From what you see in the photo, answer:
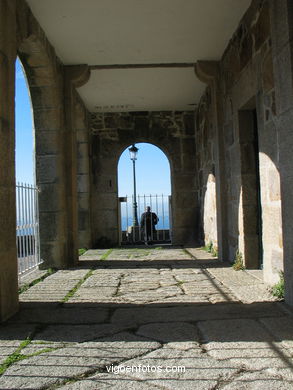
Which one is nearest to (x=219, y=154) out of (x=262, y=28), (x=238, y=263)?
(x=238, y=263)

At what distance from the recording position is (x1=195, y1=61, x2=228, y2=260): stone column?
240 inches

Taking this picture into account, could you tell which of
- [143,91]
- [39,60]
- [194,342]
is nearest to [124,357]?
[194,342]

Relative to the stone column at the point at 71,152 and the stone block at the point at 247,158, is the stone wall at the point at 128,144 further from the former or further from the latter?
the stone block at the point at 247,158

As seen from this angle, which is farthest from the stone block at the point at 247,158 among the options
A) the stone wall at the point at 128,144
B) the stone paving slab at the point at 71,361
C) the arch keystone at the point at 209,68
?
the stone wall at the point at 128,144

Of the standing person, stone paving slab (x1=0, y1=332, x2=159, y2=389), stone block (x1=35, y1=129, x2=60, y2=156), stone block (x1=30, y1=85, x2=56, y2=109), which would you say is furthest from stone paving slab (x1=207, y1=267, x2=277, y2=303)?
the standing person

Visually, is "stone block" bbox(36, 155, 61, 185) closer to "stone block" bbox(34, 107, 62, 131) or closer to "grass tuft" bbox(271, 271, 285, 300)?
"stone block" bbox(34, 107, 62, 131)

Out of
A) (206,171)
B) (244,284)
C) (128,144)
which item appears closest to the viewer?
(244,284)

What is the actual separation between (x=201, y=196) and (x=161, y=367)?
6.76 meters

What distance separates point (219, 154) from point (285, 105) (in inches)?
113

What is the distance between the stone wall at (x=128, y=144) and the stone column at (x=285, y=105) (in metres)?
5.93

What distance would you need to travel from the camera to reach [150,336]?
2.74 meters

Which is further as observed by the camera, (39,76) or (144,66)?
(144,66)

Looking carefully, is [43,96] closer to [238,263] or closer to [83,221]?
[238,263]

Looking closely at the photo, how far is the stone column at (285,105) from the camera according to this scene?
3173mm
